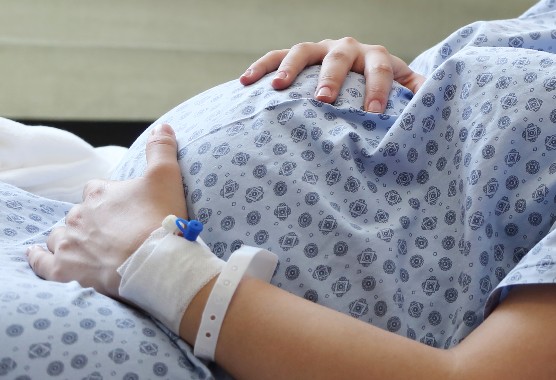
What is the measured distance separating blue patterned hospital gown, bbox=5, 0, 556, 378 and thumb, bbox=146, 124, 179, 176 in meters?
0.01

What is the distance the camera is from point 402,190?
2.54 ft

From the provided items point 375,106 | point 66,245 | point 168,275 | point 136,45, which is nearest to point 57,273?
point 66,245

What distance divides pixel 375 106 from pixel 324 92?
0.06 metres

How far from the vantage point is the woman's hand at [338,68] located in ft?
2.76

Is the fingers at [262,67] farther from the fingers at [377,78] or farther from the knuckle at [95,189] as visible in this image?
the knuckle at [95,189]

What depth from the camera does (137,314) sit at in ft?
2.22

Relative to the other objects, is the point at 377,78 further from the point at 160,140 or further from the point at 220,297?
the point at 220,297

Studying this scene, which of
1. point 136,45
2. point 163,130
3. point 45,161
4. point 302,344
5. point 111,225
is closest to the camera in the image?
point 302,344

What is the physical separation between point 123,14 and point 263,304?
156cm

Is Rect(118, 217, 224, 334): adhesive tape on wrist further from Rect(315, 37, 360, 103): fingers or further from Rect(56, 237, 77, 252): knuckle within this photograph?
Rect(315, 37, 360, 103): fingers

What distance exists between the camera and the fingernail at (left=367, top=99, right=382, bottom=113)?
2.74 feet

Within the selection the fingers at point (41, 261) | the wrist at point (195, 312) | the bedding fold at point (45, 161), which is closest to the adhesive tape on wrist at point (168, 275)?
the wrist at point (195, 312)

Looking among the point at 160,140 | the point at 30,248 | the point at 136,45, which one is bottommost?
the point at 136,45

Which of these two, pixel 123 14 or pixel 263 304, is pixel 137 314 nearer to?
pixel 263 304
